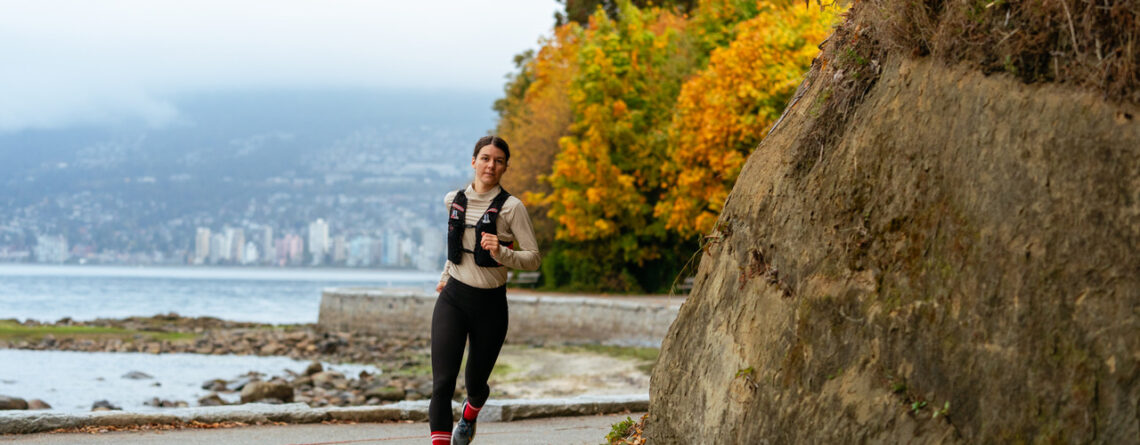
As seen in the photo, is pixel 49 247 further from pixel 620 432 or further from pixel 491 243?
pixel 491 243

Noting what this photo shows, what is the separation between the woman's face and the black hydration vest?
0.32 feet

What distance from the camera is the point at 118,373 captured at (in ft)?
93.2

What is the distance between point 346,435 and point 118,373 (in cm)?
2253

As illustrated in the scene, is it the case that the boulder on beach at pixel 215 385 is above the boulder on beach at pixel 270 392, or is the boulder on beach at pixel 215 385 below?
below

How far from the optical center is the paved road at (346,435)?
26.1 ft

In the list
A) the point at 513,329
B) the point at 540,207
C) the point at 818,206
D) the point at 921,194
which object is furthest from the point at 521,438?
the point at 540,207

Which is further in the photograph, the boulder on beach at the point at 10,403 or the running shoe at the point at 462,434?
the boulder on beach at the point at 10,403

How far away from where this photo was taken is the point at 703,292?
5.56 meters

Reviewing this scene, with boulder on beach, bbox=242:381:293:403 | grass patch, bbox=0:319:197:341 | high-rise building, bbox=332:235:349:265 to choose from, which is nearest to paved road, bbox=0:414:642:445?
boulder on beach, bbox=242:381:293:403

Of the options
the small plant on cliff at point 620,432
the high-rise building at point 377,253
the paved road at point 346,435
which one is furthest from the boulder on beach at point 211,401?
the high-rise building at point 377,253

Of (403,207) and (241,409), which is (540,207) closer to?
(241,409)

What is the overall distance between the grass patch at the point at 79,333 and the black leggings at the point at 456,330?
115ft

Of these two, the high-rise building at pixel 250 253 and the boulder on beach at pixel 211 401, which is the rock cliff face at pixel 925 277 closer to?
the boulder on beach at pixel 211 401

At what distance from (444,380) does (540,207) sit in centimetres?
3645
